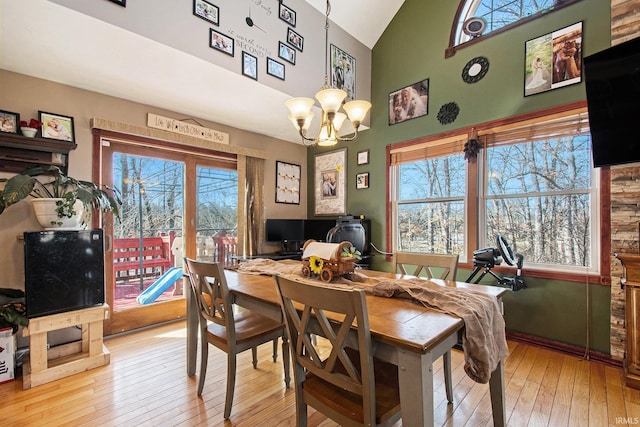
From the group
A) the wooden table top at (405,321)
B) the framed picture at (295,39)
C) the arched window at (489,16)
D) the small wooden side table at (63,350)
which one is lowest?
the small wooden side table at (63,350)

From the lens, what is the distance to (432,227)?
11.1 feet

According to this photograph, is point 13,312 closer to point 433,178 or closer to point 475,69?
point 433,178

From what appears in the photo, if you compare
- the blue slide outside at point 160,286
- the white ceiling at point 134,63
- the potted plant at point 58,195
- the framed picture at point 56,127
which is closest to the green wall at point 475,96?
the white ceiling at point 134,63

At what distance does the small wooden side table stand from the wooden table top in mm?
1552

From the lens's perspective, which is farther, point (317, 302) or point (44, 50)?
point (44, 50)

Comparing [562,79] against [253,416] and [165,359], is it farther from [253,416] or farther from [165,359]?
[165,359]

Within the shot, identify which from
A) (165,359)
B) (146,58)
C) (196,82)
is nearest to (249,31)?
(196,82)

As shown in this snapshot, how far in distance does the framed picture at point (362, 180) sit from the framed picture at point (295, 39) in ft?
5.70

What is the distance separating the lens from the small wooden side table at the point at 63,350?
2021mm

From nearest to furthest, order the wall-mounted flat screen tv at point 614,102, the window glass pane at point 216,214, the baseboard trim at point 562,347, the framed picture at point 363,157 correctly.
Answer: the wall-mounted flat screen tv at point 614,102 < the baseboard trim at point 562,347 < the window glass pane at point 216,214 < the framed picture at point 363,157

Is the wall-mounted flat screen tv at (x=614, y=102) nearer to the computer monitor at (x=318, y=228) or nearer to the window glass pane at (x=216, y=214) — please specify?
the computer monitor at (x=318, y=228)

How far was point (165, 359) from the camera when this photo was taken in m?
2.41

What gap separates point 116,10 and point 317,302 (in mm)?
2304

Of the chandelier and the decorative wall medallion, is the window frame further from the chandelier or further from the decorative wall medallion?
the chandelier
